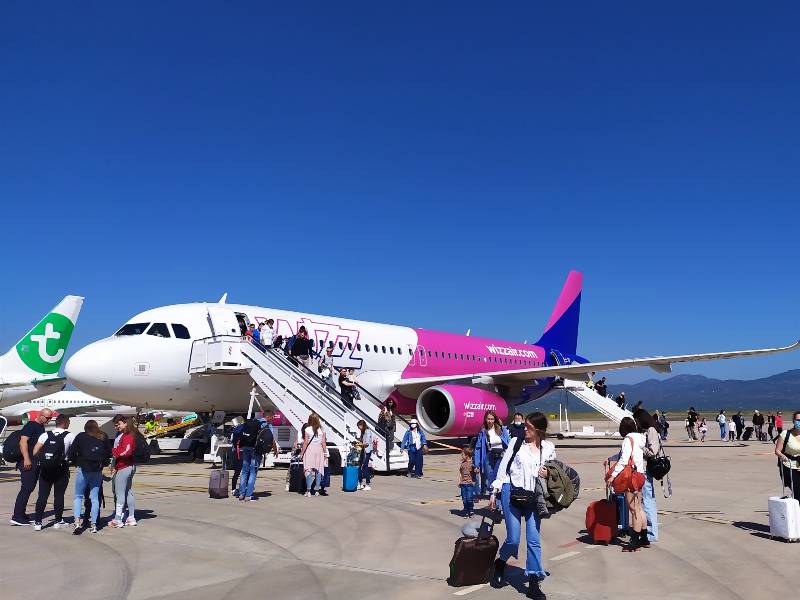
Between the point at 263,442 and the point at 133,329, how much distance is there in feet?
24.8

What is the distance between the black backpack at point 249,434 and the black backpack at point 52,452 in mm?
3159

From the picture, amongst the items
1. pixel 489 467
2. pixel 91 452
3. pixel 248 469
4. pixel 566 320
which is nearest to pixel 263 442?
pixel 248 469

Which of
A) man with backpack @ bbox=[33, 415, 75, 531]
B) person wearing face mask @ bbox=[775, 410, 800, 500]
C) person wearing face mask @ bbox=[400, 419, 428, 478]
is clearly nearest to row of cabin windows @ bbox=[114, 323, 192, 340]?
person wearing face mask @ bbox=[400, 419, 428, 478]

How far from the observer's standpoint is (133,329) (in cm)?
1795

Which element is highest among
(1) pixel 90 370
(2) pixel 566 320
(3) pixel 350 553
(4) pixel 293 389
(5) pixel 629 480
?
(2) pixel 566 320

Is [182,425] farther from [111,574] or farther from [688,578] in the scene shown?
[688,578]

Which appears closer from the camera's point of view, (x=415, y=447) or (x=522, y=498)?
(x=522, y=498)

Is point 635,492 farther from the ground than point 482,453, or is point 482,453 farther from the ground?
point 482,453

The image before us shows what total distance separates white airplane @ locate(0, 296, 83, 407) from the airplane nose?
15.0 meters

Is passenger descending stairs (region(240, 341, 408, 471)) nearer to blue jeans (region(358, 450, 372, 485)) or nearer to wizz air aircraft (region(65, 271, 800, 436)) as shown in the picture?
blue jeans (region(358, 450, 372, 485))

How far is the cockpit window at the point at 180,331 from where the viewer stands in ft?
59.2

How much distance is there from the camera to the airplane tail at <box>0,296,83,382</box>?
31172 mm

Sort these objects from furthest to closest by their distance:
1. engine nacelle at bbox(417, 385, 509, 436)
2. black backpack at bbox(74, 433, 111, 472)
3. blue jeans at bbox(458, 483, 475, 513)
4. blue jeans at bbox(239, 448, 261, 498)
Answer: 1. engine nacelle at bbox(417, 385, 509, 436)
2. blue jeans at bbox(239, 448, 261, 498)
3. blue jeans at bbox(458, 483, 475, 513)
4. black backpack at bbox(74, 433, 111, 472)

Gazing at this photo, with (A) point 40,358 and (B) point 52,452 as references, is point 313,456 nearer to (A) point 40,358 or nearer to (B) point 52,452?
(B) point 52,452
